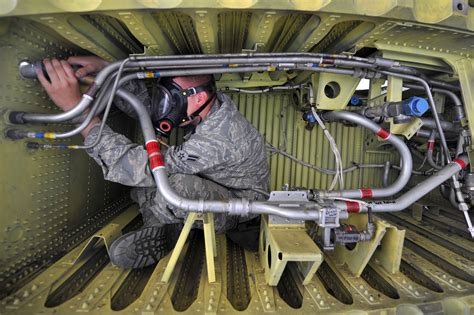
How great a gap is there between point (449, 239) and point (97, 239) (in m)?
3.18

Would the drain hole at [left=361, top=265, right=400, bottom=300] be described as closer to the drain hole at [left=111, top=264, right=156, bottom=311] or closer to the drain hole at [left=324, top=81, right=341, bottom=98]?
the drain hole at [left=324, top=81, right=341, bottom=98]

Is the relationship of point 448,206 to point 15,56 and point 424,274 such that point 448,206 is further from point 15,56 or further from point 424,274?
point 15,56

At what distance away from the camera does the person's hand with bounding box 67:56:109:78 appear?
1.82 m

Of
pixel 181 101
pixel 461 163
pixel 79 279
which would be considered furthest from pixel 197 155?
pixel 461 163

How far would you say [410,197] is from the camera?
2080mm

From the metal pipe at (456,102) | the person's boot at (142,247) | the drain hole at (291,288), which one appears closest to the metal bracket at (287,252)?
the drain hole at (291,288)

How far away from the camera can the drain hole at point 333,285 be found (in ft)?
6.25

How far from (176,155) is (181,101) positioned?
416 millimetres

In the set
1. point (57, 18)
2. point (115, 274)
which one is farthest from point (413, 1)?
point (115, 274)

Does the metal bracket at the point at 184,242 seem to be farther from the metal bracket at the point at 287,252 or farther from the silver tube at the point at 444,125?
the silver tube at the point at 444,125

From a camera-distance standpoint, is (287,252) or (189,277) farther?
(189,277)

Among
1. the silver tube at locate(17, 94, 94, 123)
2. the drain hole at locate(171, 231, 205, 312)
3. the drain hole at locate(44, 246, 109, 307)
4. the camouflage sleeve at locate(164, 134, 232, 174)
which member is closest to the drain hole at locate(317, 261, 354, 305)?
the drain hole at locate(171, 231, 205, 312)

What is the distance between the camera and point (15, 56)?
164 centimetres

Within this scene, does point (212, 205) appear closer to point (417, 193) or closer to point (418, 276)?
point (417, 193)
